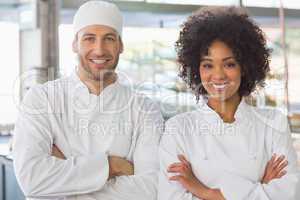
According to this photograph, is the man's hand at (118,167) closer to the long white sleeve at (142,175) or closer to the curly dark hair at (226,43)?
the long white sleeve at (142,175)

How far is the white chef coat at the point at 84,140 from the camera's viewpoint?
4.29 ft

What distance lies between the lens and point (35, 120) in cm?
137

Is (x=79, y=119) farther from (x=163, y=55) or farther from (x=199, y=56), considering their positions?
(x=163, y=55)

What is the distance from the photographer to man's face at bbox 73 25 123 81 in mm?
1377

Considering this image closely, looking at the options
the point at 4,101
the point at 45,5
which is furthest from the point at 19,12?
the point at 4,101

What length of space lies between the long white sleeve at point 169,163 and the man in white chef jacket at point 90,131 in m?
0.07

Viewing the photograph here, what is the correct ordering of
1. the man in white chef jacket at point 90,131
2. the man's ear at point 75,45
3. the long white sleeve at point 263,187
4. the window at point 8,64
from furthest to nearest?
1. the window at point 8,64
2. the man's ear at point 75,45
3. the man in white chef jacket at point 90,131
4. the long white sleeve at point 263,187

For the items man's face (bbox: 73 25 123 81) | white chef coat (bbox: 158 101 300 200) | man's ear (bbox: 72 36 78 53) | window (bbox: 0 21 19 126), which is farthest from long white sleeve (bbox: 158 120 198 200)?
window (bbox: 0 21 19 126)

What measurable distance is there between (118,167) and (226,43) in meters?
0.46

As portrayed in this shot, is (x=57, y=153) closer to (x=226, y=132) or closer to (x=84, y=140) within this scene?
(x=84, y=140)

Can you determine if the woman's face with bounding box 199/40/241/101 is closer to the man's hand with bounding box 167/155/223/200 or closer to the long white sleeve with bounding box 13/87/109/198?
the man's hand with bounding box 167/155/223/200

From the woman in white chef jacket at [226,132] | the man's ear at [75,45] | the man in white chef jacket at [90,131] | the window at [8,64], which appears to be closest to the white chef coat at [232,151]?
the woman in white chef jacket at [226,132]

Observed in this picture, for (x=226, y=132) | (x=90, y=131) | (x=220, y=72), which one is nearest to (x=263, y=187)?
(x=226, y=132)

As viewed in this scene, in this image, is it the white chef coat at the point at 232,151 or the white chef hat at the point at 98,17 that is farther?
the white chef hat at the point at 98,17
